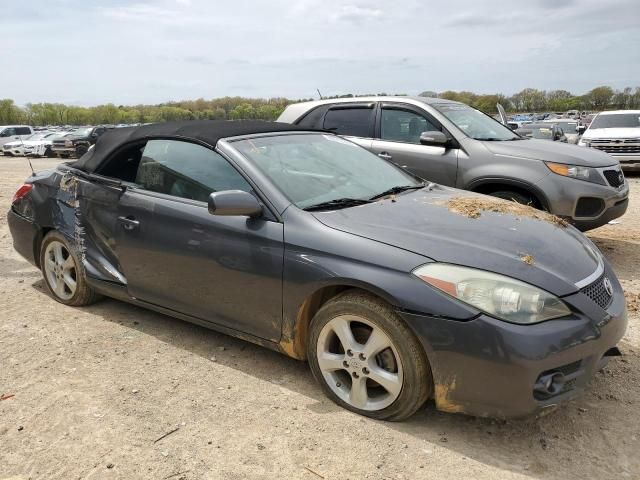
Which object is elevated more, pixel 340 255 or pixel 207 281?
pixel 340 255

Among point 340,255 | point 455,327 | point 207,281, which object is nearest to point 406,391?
point 455,327

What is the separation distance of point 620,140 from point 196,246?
1287 cm

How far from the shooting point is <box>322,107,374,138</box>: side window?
273 inches

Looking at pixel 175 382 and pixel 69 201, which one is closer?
pixel 175 382

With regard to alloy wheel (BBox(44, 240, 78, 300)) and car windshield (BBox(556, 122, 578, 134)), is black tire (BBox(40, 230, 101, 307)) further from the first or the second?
car windshield (BBox(556, 122, 578, 134))

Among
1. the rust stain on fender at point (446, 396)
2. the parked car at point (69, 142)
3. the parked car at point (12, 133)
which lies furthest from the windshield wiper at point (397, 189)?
the parked car at point (12, 133)

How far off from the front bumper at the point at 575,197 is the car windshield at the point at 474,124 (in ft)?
3.40

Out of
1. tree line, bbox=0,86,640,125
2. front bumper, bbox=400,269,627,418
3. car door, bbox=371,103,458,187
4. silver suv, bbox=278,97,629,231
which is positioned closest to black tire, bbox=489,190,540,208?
silver suv, bbox=278,97,629,231

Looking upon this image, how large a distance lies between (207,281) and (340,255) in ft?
3.33

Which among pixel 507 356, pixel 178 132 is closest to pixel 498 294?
pixel 507 356

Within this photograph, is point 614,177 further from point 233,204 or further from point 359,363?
point 233,204

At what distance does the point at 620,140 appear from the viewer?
43.7ft

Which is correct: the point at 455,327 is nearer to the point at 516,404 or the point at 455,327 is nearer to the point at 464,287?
the point at 464,287

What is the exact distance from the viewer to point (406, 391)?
283 cm
